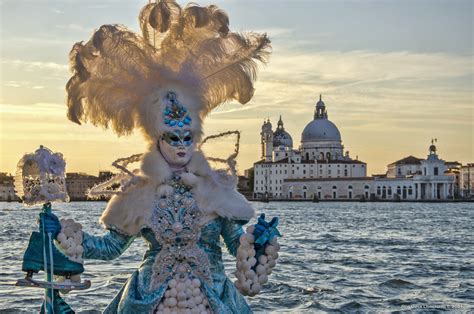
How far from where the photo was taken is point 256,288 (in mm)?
4062

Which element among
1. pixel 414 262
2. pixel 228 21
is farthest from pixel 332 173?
pixel 228 21

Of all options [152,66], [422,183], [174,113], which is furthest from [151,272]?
[422,183]

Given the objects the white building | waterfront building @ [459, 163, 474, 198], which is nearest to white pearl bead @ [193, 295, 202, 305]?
the white building

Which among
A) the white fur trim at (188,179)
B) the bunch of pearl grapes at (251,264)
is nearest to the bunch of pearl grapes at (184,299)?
the bunch of pearl grapes at (251,264)

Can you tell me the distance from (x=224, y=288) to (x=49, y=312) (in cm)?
71

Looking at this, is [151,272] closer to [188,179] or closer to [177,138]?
[188,179]

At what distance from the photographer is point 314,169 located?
398ft

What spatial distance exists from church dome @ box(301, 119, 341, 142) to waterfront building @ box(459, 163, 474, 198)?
24.1 meters

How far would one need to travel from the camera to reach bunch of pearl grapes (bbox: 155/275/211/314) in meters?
3.99

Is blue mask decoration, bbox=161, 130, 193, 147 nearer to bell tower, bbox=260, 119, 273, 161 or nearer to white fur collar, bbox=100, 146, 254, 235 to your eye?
white fur collar, bbox=100, 146, 254, 235

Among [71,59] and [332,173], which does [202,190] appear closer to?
[71,59]

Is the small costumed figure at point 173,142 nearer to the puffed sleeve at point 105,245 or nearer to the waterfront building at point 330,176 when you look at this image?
the puffed sleeve at point 105,245

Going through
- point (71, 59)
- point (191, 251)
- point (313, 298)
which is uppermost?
point (71, 59)

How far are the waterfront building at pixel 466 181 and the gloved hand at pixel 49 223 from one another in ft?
437
